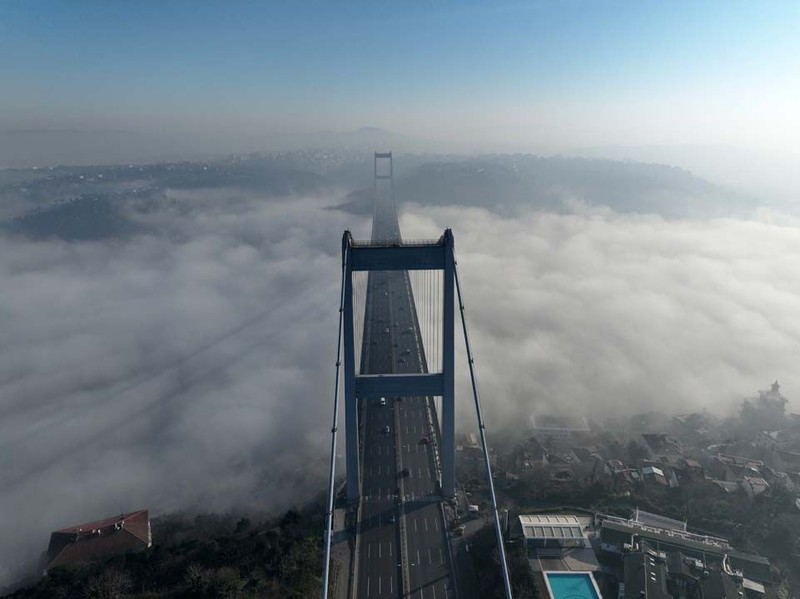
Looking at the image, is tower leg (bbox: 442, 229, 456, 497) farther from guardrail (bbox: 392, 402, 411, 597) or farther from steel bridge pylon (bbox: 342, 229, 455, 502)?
guardrail (bbox: 392, 402, 411, 597)

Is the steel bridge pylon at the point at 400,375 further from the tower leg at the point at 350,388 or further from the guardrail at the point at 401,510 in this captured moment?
the guardrail at the point at 401,510

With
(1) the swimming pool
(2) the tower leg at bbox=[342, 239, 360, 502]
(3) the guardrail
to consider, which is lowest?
(1) the swimming pool

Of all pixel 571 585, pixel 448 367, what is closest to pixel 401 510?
pixel 448 367

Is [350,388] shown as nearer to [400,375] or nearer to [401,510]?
[400,375]

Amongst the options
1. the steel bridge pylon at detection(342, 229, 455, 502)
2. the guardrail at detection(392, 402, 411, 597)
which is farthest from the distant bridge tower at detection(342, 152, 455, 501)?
the guardrail at detection(392, 402, 411, 597)

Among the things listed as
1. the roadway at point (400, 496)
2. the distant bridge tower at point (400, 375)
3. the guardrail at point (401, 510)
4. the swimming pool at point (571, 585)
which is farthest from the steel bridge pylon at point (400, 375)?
the swimming pool at point (571, 585)

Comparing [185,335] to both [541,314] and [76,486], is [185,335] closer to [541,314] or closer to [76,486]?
[76,486]

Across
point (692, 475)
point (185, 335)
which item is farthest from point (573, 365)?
point (185, 335)
